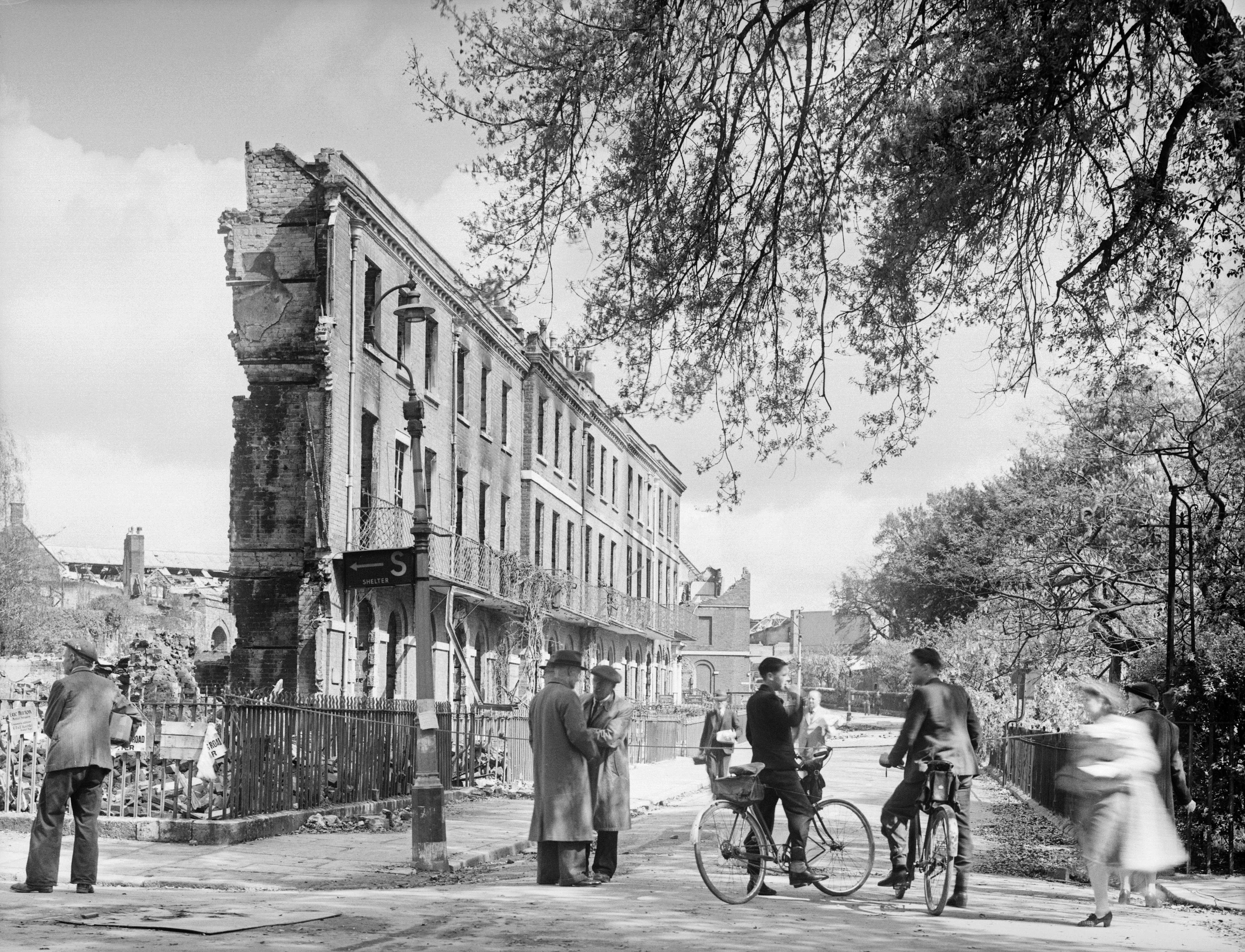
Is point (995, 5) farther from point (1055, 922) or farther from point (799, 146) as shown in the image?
point (1055, 922)

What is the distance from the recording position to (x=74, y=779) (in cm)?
1016

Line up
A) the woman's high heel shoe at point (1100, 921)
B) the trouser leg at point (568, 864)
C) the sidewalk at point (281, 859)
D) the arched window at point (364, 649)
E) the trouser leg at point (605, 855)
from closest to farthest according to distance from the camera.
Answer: the woman's high heel shoe at point (1100, 921), the trouser leg at point (568, 864), the trouser leg at point (605, 855), the sidewalk at point (281, 859), the arched window at point (364, 649)

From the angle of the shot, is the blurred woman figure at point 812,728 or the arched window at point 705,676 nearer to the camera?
the blurred woman figure at point 812,728

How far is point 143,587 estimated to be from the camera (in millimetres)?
70750

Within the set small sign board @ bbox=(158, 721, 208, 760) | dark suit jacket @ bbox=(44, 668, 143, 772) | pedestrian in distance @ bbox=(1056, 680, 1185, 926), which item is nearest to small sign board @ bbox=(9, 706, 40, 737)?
small sign board @ bbox=(158, 721, 208, 760)

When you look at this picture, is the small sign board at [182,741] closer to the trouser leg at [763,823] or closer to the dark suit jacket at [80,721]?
the dark suit jacket at [80,721]

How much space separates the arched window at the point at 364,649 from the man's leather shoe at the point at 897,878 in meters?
16.3

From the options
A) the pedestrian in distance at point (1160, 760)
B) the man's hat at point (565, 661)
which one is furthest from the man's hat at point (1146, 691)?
the man's hat at point (565, 661)

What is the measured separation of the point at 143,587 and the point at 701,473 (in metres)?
63.4

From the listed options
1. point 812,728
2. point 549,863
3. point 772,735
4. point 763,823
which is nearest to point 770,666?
point 772,735

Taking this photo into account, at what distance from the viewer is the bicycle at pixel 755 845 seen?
399 inches

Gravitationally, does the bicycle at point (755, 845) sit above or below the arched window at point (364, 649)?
below

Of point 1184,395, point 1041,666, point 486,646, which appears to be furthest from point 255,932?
point 486,646

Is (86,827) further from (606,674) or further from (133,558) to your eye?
(133,558)
